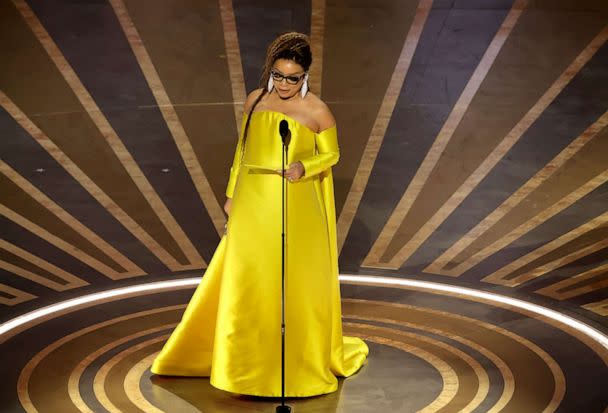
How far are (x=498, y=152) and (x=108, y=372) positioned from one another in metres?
4.84

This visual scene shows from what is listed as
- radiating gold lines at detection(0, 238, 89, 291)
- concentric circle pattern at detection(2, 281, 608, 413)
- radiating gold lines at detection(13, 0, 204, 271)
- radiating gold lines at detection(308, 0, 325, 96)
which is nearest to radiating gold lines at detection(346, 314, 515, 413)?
concentric circle pattern at detection(2, 281, 608, 413)

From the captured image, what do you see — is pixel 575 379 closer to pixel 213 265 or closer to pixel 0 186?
pixel 213 265

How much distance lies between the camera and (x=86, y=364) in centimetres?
720

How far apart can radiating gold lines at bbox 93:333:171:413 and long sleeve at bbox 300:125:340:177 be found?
A: 162 cm

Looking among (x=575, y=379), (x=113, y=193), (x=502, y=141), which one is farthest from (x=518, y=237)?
(x=113, y=193)

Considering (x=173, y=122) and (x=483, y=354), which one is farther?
(x=173, y=122)

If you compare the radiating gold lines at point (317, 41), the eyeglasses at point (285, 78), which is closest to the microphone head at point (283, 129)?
the eyeglasses at point (285, 78)

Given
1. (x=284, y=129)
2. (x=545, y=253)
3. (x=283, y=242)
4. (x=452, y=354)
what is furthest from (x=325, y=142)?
(x=545, y=253)

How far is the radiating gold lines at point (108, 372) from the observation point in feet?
21.5

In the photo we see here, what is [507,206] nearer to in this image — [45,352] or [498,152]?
[498,152]

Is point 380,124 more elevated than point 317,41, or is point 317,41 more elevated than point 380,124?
point 317,41

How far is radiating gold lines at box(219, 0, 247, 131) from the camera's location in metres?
11.5

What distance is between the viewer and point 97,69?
39.8 ft

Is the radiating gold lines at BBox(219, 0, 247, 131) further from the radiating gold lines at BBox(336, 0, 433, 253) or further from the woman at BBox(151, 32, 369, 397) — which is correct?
the woman at BBox(151, 32, 369, 397)
